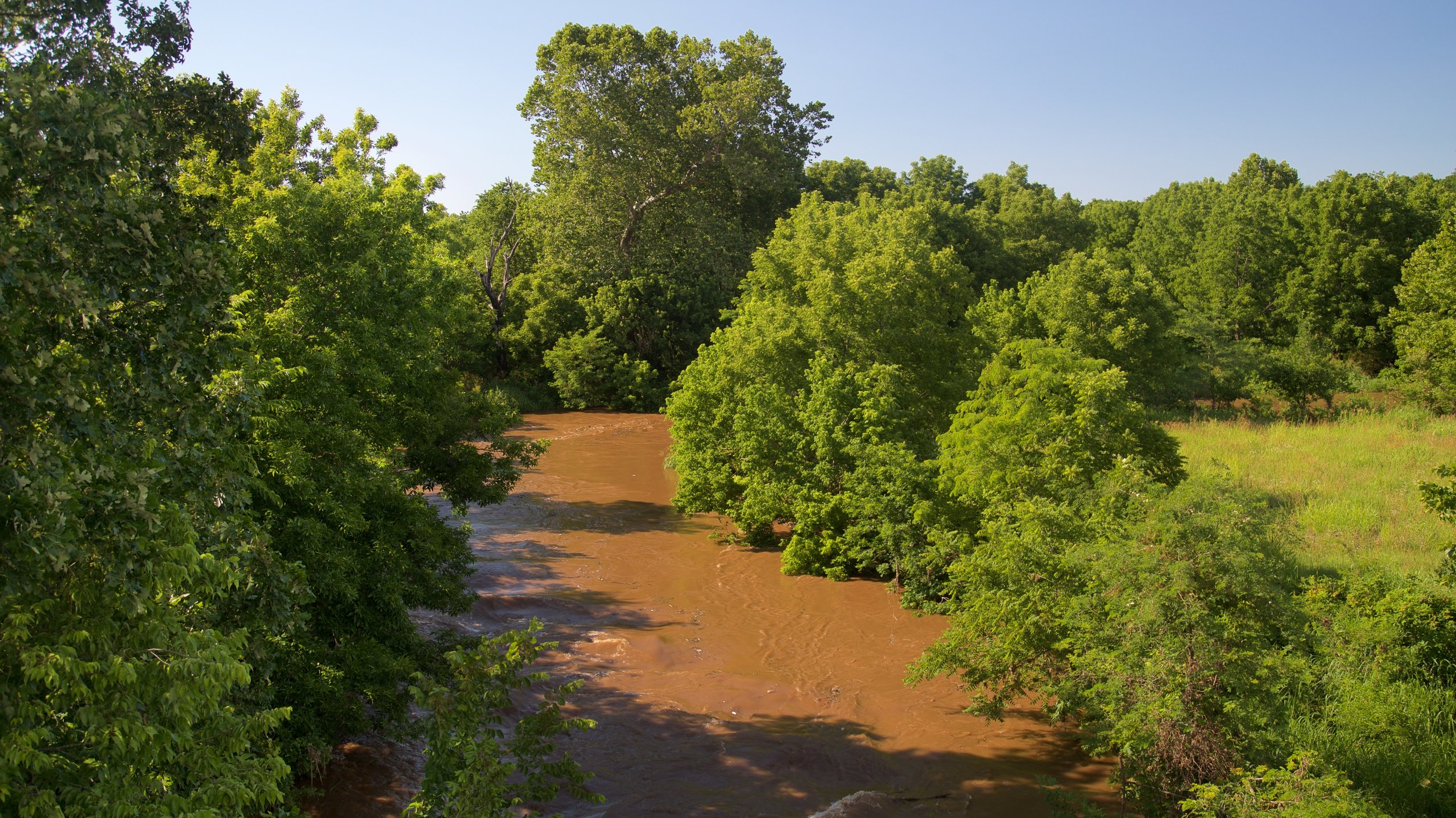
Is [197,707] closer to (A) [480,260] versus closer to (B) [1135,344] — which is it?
(B) [1135,344]

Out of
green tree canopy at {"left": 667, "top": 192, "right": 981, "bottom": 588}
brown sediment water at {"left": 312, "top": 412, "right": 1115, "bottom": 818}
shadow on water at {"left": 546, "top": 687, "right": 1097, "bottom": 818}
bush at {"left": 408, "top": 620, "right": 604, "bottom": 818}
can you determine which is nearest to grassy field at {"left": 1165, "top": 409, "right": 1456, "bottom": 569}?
shadow on water at {"left": 546, "top": 687, "right": 1097, "bottom": 818}

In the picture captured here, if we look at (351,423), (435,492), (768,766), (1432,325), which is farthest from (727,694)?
(1432,325)

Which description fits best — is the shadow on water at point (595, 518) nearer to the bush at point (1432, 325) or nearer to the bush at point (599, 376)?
the bush at point (599, 376)

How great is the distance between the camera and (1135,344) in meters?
28.8

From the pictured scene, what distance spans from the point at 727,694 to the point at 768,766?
8.04ft

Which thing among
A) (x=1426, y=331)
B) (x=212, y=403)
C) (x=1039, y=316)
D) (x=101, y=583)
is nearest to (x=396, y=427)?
(x=212, y=403)

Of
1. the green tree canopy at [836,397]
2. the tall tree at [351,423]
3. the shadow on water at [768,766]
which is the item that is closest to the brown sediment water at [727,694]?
the shadow on water at [768,766]

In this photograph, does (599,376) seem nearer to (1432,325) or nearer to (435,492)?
(435,492)

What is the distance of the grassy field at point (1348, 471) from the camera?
15.9m

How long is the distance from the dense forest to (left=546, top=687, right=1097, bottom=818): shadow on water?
0.83 metres

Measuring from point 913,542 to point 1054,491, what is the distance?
4.09m

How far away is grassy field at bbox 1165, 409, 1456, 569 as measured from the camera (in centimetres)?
1595

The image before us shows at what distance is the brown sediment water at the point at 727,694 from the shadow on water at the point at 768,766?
3cm

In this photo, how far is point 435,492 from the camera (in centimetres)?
2803
